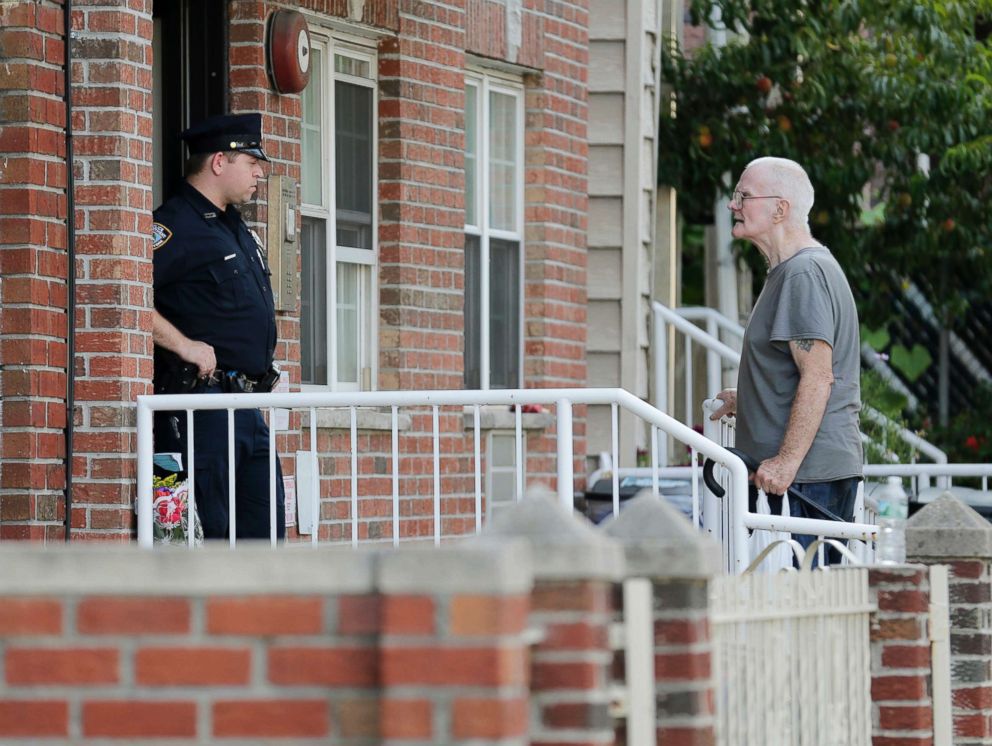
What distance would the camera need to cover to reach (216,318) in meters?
7.13

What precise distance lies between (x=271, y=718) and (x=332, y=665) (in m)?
0.12

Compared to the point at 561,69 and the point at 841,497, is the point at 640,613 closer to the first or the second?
the point at 841,497

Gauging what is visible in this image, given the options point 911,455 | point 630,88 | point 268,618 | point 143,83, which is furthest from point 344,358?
point 268,618

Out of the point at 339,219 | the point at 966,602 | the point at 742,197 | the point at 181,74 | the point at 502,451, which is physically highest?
the point at 181,74

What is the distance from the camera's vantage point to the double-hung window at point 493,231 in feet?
32.8

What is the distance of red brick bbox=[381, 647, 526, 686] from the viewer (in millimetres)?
2973

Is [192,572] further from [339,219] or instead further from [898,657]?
[339,219]

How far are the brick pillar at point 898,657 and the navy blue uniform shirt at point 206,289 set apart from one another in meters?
2.77

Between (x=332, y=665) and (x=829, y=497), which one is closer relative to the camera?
(x=332, y=665)

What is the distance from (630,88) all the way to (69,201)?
5498 millimetres

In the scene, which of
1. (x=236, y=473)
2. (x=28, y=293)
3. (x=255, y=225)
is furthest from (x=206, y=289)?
(x=255, y=225)

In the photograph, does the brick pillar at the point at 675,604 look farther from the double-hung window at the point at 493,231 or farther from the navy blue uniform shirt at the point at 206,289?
the double-hung window at the point at 493,231

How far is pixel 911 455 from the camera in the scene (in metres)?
12.4

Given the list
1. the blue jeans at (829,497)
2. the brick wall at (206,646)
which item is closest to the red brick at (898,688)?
the blue jeans at (829,497)
